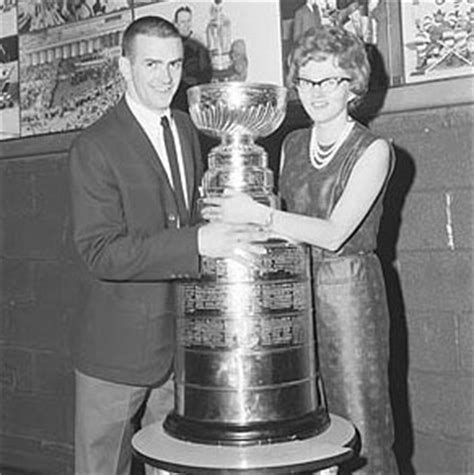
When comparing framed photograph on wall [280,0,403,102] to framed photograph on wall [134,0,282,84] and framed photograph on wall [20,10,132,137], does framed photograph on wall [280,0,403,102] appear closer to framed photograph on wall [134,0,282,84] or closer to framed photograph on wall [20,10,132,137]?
framed photograph on wall [134,0,282,84]

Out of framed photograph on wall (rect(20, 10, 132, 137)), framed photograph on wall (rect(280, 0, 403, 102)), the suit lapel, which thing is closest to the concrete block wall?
framed photograph on wall (rect(280, 0, 403, 102))

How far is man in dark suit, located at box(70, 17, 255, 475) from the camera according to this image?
1.88 metres

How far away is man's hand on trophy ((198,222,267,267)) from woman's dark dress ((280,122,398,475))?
7.6 inches

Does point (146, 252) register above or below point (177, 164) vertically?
below

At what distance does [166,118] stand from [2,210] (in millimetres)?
1832

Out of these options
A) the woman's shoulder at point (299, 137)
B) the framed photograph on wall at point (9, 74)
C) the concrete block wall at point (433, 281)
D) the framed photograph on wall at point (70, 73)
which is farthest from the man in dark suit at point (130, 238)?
the framed photograph on wall at point (9, 74)

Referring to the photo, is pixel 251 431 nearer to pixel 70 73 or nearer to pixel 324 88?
pixel 324 88

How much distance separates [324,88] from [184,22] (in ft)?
4.05

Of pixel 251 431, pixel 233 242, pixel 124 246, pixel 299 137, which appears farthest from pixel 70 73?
pixel 251 431

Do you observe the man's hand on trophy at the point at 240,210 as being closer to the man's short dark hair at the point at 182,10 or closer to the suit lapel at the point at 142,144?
the suit lapel at the point at 142,144

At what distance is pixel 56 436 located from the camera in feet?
11.5

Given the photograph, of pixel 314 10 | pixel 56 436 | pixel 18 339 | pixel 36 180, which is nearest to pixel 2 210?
pixel 36 180

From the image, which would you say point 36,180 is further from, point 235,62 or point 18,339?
point 235,62

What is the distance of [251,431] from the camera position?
174 cm
